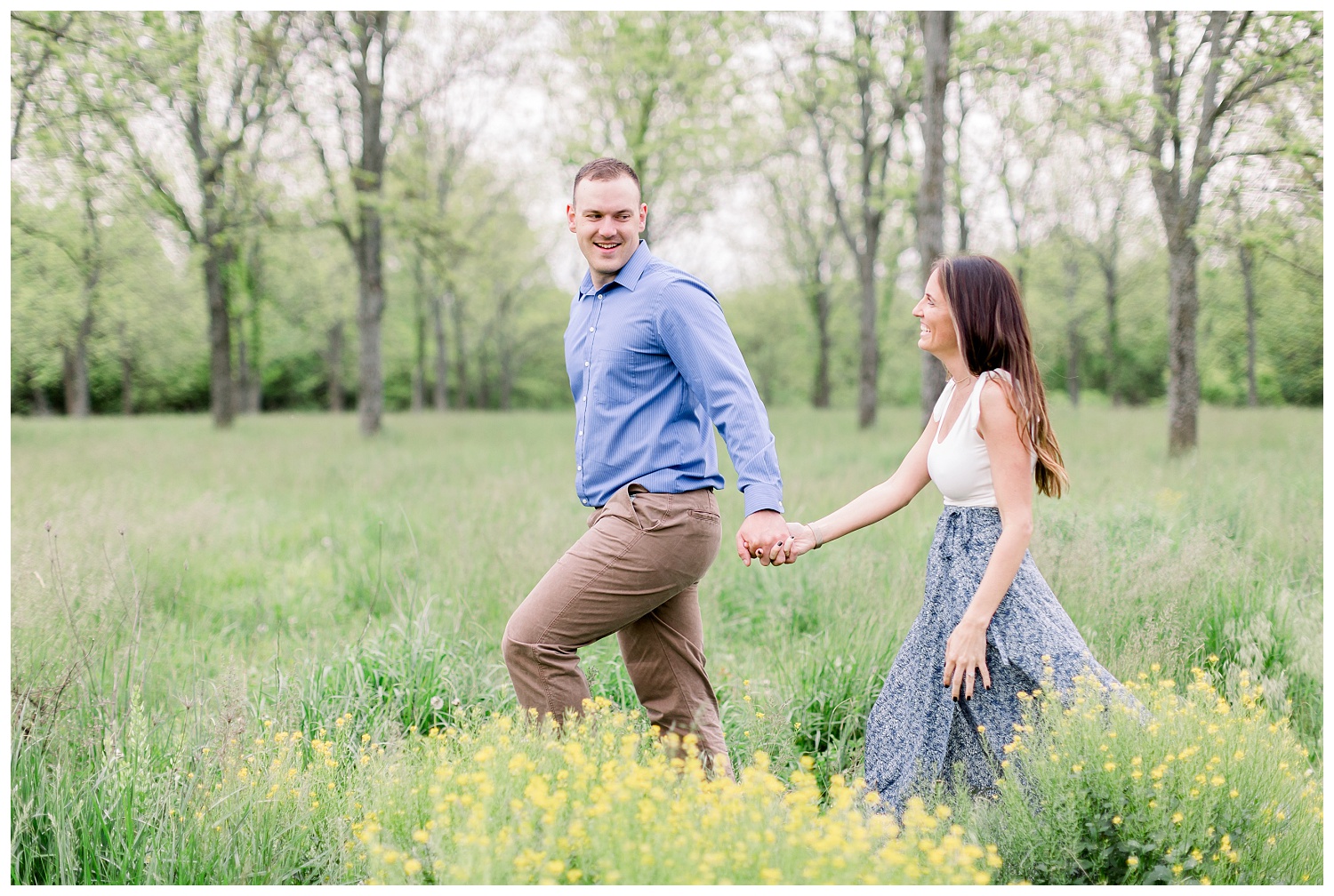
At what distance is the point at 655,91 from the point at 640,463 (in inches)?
615

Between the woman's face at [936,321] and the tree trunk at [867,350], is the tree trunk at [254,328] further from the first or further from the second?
the woman's face at [936,321]

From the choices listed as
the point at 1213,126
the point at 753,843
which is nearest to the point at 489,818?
the point at 753,843

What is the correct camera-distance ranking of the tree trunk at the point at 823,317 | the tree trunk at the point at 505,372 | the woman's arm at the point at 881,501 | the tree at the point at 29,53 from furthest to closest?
the tree trunk at the point at 505,372
the tree trunk at the point at 823,317
the tree at the point at 29,53
the woman's arm at the point at 881,501

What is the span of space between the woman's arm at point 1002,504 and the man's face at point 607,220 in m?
1.30

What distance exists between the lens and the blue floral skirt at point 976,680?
2783 millimetres

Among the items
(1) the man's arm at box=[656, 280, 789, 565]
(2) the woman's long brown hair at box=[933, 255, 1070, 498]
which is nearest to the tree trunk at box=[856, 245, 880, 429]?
(2) the woman's long brown hair at box=[933, 255, 1070, 498]

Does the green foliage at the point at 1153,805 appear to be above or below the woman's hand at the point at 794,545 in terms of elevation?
below

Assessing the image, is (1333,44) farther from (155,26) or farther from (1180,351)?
(155,26)

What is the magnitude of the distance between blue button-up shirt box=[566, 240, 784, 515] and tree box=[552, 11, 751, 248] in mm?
12814

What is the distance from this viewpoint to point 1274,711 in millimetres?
3777

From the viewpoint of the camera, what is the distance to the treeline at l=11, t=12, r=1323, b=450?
383 inches

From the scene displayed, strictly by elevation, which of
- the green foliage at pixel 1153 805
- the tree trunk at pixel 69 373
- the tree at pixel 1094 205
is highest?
the tree at pixel 1094 205

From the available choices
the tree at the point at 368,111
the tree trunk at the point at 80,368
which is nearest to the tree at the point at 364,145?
the tree at the point at 368,111

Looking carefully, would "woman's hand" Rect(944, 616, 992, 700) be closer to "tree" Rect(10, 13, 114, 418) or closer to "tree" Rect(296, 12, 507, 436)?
"tree" Rect(10, 13, 114, 418)
